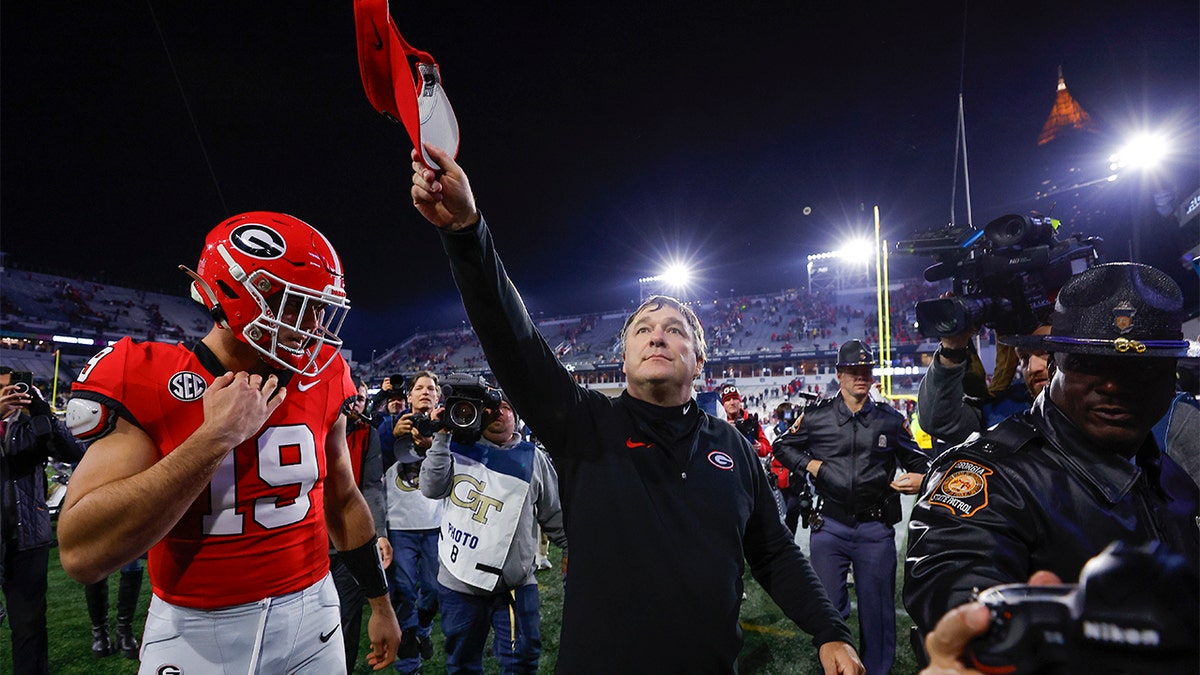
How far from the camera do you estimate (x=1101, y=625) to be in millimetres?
604

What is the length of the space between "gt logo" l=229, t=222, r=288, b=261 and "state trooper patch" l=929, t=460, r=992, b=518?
→ 223cm

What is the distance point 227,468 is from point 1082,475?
252 cm

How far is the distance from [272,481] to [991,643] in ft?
6.84

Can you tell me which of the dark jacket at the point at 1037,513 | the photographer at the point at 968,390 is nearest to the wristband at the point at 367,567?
the dark jacket at the point at 1037,513

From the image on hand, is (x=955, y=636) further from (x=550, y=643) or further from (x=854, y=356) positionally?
(x=550, y=643)

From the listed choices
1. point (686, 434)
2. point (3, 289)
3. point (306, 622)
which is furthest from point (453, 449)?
point (3, 289)

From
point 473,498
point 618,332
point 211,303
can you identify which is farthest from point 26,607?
point 618,332

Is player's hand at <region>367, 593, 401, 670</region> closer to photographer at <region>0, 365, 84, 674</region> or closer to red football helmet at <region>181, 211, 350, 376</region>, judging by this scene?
red football helmet at <region>181, 211, 350, 376</region>

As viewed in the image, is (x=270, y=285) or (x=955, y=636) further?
(x=270, y=285)

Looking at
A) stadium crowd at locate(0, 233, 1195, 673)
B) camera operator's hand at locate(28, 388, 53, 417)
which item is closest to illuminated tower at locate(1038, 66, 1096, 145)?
stadium crowd at locate(0, 233, 1195, 673)

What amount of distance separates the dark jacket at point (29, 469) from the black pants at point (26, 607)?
0.33 ft

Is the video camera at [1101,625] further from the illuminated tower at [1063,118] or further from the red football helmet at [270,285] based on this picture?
the illuminated tower at [1063,118]

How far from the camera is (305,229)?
2.15 metres

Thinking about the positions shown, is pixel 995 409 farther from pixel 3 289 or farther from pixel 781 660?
pixel 3 289
